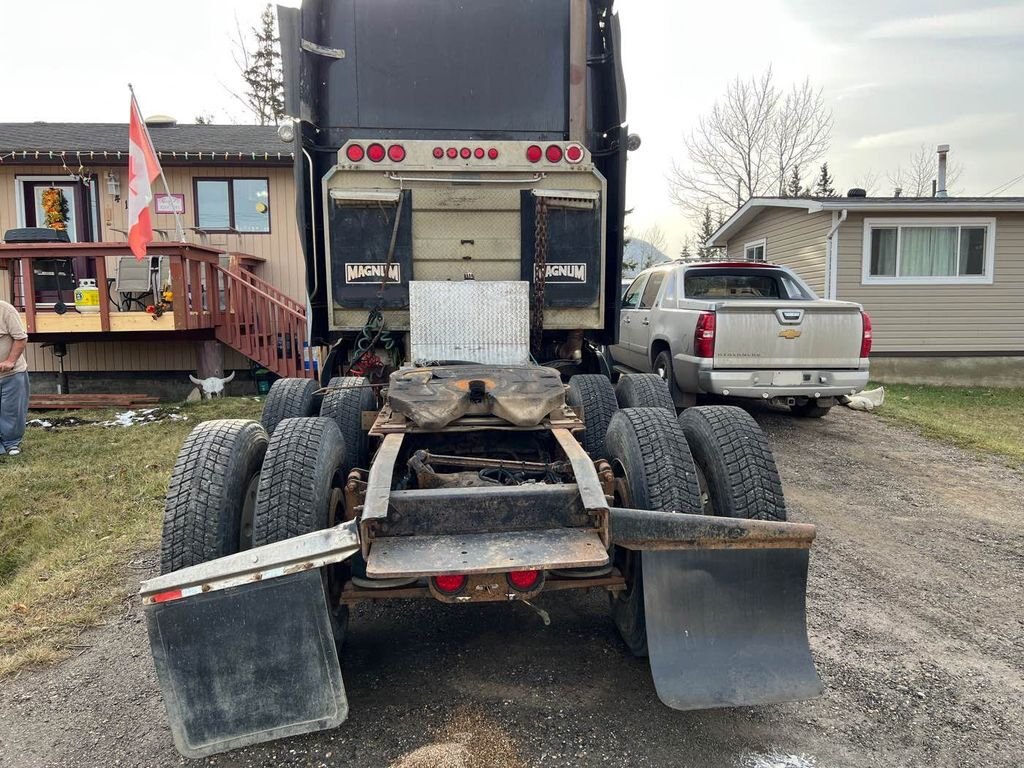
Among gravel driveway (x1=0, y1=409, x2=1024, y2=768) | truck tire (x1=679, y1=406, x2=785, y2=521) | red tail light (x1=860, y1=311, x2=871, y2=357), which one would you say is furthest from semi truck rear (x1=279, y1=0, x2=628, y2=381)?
red tail light (x1=860, y1=311, x2=871, y2=357)

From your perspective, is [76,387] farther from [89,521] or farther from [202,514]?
[202,514]

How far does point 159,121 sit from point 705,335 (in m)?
12.9

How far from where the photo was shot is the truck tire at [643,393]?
4.38 meters

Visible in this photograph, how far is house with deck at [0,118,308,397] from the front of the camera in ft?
35.8

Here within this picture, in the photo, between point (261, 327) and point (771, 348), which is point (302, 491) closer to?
point (771, 348)

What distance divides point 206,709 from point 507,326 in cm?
284

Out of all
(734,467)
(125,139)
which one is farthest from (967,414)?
(125,139)

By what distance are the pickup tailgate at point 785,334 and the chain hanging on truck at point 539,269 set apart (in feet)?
9.39

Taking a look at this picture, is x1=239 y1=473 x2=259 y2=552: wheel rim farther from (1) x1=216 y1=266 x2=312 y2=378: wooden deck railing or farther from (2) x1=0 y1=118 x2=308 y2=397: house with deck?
(2) x1=0 y1=118 x2=308 y2=397: house with deck

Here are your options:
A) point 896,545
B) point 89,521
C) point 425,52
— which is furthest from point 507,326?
point 89,521

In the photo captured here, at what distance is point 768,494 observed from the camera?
2928 millimetres

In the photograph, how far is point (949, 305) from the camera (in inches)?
491

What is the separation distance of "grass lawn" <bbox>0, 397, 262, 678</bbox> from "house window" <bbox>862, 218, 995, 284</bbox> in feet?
37.6

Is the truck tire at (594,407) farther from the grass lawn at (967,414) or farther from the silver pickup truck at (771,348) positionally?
the grass lawn at (967,414)
